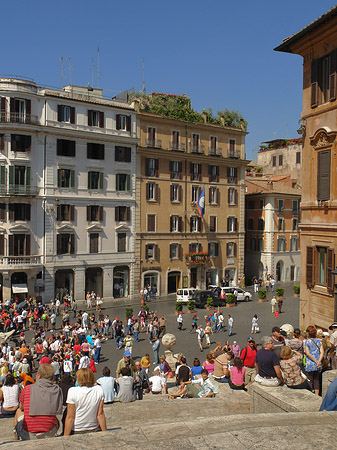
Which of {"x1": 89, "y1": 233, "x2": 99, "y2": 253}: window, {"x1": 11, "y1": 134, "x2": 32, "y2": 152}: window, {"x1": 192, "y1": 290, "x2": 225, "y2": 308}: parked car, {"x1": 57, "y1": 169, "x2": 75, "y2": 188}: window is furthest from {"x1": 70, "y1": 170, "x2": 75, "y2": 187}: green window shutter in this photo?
{"x1": 192, "y1": 290, "x2": 225, "y2": 308}: parked car

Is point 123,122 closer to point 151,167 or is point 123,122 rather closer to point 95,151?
point 95,151

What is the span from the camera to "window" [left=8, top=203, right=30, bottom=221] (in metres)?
38.6

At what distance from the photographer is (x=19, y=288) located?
38.3 metres

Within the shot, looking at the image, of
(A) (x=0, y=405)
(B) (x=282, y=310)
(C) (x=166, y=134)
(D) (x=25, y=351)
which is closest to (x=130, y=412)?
(A) (x=0, y=405)

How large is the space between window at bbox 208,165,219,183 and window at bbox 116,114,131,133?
34.3 feet

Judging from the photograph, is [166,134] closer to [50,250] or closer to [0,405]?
[50,250]

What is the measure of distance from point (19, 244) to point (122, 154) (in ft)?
41.9

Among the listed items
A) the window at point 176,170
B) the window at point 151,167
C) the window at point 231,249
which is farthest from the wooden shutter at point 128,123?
the window at point 231,249

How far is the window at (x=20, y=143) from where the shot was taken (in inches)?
1528

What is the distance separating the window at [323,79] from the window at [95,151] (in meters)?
25.3

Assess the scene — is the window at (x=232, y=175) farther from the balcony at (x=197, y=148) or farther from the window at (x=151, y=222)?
the window at (x=151, y=222)

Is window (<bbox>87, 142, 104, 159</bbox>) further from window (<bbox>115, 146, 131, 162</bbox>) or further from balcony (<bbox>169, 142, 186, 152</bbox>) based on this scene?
balcony (<bbox>169, 142, 186, 152</bbox>)

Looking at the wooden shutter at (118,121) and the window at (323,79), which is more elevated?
the wooden shutter at (118,121)

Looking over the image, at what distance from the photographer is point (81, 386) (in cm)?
688
